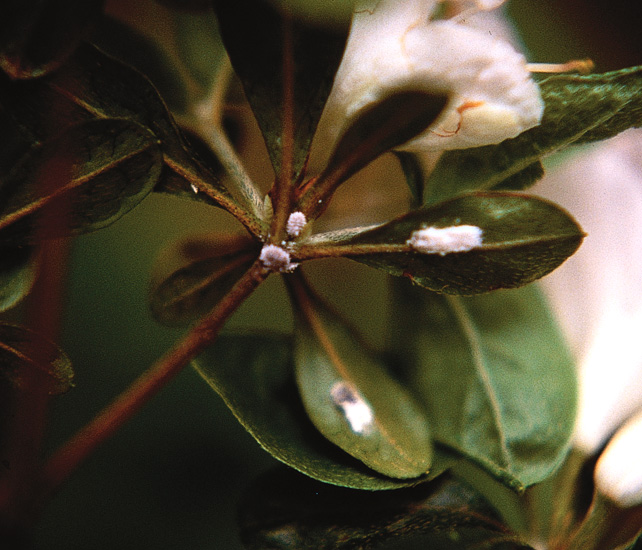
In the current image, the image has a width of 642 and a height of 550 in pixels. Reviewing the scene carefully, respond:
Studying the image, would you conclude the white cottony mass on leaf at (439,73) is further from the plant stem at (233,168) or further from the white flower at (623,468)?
the white flower at (623,468)

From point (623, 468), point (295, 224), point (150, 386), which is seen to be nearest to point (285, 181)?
point (295, 224)

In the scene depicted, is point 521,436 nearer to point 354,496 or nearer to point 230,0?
point 354,496

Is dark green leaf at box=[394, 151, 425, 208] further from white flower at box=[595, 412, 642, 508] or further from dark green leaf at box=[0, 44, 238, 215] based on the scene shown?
white flower at box=[595, 412, 642, 508]

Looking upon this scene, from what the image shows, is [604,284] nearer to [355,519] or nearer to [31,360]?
[355,519]

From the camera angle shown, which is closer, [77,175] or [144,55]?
[77,175]

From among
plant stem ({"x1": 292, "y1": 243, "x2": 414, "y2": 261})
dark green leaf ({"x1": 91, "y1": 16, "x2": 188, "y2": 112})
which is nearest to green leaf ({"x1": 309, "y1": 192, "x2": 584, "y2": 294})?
Answer: plant stem ({"x1": 292, "y1": 243, "x2": 414, "y2": 261})

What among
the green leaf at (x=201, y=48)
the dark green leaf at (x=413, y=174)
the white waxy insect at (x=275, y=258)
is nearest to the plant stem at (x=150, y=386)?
the white waxy insect at (x=275, y=258)
